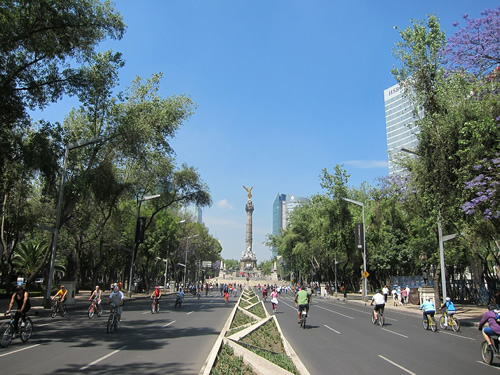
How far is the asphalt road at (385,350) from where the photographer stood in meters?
8.73

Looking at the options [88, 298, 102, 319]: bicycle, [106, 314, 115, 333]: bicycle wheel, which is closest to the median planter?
[106, 314, 115, 333]: bicycle wheel

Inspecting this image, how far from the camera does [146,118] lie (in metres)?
26.5

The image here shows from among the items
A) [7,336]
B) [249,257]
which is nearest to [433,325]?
[7,336]

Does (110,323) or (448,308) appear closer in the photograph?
(110,323)

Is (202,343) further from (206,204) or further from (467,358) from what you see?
(206,204)

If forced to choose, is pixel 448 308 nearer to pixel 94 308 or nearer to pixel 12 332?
pixel 12 332

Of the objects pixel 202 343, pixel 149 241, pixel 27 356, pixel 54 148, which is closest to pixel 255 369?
pixel 202 343

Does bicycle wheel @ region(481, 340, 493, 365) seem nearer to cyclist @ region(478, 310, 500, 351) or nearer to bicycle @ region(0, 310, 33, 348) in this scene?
cyclist @ region(478, 310, 500, 351)

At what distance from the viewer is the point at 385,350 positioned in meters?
11.1

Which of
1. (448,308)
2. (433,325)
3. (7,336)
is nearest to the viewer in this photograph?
(7,336)

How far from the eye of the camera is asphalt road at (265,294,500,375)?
873 cm

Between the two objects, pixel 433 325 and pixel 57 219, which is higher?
pixel 57 219

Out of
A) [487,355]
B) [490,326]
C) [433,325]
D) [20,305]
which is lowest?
[433,325]

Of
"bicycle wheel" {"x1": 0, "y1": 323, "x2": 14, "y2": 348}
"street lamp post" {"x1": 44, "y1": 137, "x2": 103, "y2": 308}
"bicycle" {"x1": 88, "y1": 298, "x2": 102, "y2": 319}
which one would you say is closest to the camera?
"bicycle wheel" {"x1": 0, "y1": 323, "x2": 14, "y2": 348}
